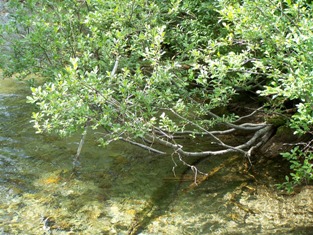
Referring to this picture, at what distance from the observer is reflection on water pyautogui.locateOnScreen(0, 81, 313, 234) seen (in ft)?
19.0

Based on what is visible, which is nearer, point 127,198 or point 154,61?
point 154,61

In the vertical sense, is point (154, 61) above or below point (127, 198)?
above

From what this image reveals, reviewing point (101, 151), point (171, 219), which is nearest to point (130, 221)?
point (171, 219)

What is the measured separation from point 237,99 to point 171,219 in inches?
167

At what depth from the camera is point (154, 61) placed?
554 centimetres

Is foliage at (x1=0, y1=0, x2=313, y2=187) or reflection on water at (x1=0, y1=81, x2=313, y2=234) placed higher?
foliage at (x1=0, y1=0, x2=313, y2=187)

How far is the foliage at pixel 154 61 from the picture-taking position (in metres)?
5.00

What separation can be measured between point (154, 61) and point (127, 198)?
7.58ft

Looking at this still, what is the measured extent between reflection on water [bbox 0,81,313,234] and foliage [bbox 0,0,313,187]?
778 mm

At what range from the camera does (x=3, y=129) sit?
9008mm

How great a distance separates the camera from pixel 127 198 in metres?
6.52

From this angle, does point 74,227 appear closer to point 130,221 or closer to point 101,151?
point 130,221

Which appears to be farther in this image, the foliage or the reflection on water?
the reflection on water

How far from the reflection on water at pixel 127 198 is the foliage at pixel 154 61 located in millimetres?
778
